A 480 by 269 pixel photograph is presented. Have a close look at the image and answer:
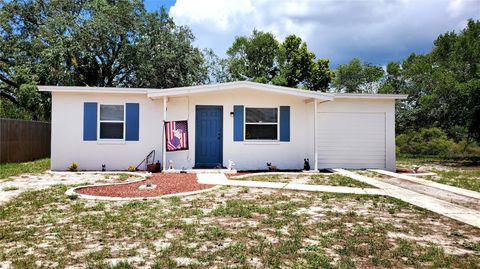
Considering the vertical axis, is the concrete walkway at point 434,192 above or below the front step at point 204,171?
below

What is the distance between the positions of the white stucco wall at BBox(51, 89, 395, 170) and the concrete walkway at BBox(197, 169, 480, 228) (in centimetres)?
252

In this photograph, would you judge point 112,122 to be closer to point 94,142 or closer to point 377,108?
point 94,142

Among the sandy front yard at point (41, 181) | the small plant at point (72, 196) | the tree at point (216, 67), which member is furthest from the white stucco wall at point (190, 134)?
the tree at point (216, 67)

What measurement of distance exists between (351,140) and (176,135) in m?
6.42

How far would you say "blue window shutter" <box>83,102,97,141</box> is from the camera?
12758 mm

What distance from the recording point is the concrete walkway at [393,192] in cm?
600

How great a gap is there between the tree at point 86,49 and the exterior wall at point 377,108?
41.3ft

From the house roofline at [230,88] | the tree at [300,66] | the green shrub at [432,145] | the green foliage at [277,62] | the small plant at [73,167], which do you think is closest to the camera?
the house roofline at [230,88]

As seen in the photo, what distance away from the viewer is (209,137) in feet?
43.4

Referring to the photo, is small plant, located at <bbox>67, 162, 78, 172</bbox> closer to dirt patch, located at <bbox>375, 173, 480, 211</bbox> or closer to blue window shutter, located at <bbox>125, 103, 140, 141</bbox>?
blue window shutter, located at <bbox>125, 103, 140, 141</bbox>

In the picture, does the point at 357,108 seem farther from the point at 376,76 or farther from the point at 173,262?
the point at 376,76

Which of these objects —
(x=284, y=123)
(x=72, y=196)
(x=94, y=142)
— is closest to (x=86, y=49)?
(x=94, y=142)

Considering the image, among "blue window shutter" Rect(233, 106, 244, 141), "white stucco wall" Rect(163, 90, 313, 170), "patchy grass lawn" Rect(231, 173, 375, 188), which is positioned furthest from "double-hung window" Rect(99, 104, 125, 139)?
"patchy grass lawn" Rect(231, 173, 375, 188)

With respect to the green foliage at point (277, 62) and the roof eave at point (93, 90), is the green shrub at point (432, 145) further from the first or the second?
the roof eave at point (93, 90)
